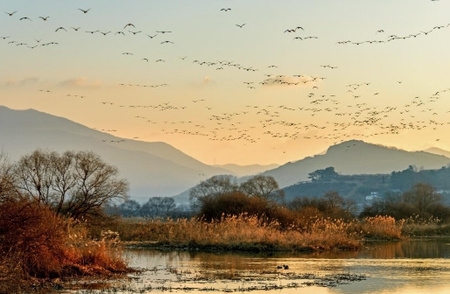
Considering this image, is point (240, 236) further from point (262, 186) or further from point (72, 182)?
point (262, 186)

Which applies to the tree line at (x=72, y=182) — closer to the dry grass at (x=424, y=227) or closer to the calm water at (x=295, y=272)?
the calm water at (x=295, y=272)

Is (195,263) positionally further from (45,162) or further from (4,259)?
(45,162)

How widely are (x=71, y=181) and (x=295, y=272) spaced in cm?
3604

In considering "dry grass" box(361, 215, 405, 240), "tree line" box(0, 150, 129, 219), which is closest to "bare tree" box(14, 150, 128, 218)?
"tree line" box(0, 150, 129, 219)

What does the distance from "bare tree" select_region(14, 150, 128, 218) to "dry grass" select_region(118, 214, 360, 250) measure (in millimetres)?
7853

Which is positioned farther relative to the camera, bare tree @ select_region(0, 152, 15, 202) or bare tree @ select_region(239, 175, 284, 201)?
bare tree @ select_region(239, 175, 284, 201)

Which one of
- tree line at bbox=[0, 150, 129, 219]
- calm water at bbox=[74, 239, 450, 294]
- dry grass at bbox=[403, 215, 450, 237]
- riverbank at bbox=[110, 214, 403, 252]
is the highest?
tree line at bbox=[0, 150, 129, 219]

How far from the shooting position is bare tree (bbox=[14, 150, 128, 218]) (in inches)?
2499

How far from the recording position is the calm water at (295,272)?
28531mm

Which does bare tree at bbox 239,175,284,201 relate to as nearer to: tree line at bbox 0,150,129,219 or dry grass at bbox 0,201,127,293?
tree line at bbox 0,150,129,219

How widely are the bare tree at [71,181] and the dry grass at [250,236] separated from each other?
7.85 metres

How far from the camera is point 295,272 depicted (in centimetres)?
3472

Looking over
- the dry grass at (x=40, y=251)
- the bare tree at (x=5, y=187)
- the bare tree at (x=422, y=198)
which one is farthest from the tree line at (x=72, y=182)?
the bare tree at (x=422, y=198)

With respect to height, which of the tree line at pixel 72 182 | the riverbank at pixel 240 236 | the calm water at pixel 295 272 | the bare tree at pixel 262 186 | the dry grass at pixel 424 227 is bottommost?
the calm water at pixel 295 272
